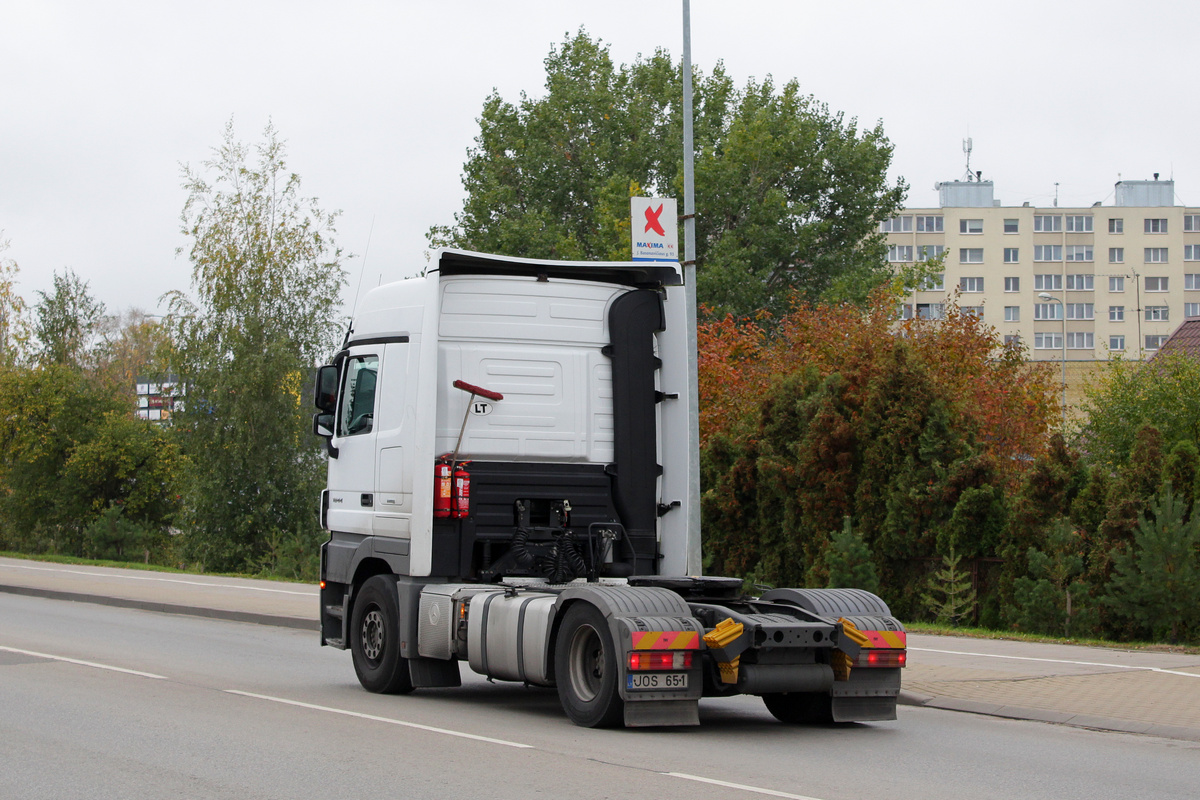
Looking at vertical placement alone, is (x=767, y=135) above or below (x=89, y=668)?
above

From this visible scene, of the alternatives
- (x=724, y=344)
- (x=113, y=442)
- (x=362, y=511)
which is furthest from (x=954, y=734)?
(x=113, y=442)

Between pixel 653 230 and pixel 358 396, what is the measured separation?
18.0 feet

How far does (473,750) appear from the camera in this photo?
8844mm

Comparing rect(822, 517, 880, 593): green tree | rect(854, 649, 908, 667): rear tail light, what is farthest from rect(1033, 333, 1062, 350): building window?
rect(854, 649, 908, 667): rear tail light

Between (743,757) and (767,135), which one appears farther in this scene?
(767,135)

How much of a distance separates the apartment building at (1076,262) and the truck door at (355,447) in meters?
96.2

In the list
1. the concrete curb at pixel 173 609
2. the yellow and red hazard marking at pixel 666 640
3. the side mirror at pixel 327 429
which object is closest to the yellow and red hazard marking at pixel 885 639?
the yellow and red hazard marking at pixel 666 640

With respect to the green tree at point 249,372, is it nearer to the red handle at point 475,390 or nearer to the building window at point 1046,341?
the red handle at point 475,390

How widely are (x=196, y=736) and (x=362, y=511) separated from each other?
10.3ft

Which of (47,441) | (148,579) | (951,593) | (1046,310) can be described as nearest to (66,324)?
(47,441)

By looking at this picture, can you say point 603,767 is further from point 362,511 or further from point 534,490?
point 362,511

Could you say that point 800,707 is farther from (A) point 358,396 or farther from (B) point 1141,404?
(B) point 1141,404

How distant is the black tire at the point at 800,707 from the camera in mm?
10422

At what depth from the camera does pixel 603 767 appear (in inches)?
323
